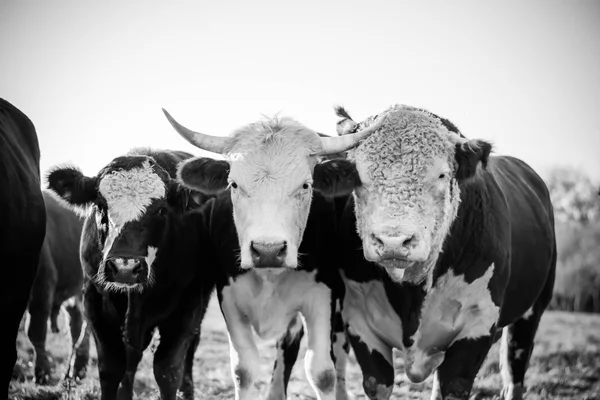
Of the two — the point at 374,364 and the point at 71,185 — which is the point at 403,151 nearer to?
the point at 374,364

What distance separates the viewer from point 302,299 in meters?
6.33

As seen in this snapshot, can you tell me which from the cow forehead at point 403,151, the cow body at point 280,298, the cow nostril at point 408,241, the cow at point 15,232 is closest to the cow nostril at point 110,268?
the cow at point 15,232

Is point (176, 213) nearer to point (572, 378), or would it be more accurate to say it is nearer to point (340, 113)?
point (340, 113)

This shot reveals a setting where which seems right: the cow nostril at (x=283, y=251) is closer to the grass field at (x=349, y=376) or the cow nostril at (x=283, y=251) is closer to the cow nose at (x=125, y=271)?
the cow nose at (x=125, y=271)

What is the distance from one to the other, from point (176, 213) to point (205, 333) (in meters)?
9.49

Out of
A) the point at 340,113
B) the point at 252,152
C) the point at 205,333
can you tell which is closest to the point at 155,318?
the point at 252,152

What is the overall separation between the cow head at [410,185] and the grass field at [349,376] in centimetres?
360

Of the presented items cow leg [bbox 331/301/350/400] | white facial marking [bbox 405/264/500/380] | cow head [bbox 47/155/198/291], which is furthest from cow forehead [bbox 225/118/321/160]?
cow leg [bbox 331/301/350/400]

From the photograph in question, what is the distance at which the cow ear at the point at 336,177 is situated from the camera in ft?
18.9

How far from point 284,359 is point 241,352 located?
951 mm

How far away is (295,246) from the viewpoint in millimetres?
5609

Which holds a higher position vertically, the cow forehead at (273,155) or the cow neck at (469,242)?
the cow forehead at (273,155)

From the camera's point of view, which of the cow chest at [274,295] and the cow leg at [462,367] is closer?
the cow leg at [462,367]

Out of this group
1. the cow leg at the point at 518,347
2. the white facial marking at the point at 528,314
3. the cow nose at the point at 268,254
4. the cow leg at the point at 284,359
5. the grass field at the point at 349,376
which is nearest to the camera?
the cow nose at the point at 268,254
